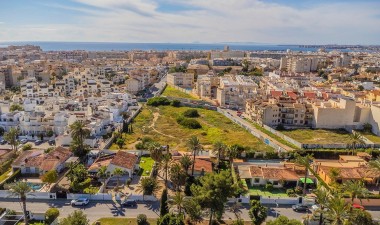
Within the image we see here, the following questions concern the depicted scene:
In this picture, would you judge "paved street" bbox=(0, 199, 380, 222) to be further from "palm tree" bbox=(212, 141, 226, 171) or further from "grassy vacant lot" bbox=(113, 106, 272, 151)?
"grassy vacant lot" bbox=(113, 106, 272, 151)

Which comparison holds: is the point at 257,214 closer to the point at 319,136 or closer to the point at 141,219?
the point at 141,219

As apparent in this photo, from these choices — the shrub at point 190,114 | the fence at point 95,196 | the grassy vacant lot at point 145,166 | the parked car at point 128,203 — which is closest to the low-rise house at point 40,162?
the fence at point 95,196

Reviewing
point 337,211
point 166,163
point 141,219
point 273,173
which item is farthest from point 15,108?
point 337,211

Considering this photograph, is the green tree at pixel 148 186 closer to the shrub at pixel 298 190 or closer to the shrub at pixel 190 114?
the shrub at pixel 298 190

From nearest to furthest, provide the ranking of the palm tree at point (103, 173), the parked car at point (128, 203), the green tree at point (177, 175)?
the parked car at point (128, 203)
the green tree at point (177, 175)
the palm tree at point (103, 173)

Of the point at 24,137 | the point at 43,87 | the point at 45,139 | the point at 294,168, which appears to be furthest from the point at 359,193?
the point at 43,87

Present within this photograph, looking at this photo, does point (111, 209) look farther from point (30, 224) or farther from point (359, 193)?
point (359, 193)
